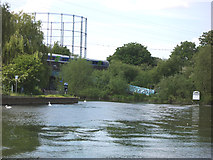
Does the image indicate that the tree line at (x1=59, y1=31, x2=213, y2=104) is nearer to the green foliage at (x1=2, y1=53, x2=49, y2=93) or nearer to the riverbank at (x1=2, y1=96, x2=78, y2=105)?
the riverbank at (x1=2, y1=96, x2=78, y2=105)

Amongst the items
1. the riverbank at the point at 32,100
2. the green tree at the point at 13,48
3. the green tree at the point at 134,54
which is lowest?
the riverbank at the point at 32,100

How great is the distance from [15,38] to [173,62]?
55457mm

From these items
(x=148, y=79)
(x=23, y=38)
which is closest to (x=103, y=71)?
(x=148, y=79)

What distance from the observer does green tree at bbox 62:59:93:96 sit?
70.8 metres

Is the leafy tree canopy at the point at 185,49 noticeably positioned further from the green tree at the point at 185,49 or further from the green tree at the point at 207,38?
the green tree at the point at 207,38

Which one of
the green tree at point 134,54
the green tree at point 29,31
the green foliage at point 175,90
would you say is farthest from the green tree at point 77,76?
the green tree at point 134,54

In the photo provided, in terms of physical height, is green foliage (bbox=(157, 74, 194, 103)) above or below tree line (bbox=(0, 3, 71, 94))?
below

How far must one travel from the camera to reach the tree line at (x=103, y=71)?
39125 mm

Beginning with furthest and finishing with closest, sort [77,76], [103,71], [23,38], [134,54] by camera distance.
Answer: [134,54] → [103,71] → [77,76] → [23,38]

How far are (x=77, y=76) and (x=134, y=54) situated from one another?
126 ft

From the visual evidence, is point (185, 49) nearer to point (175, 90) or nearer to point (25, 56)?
point (175, 90)

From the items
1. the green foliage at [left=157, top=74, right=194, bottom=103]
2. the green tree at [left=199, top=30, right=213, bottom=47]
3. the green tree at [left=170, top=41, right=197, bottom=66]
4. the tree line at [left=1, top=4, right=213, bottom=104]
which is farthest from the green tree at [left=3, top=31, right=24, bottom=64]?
the green tree at [left=170, top=41, right=197, bottom=66]

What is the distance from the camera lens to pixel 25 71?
128 feet

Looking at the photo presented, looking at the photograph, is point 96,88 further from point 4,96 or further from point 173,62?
point 4,96
